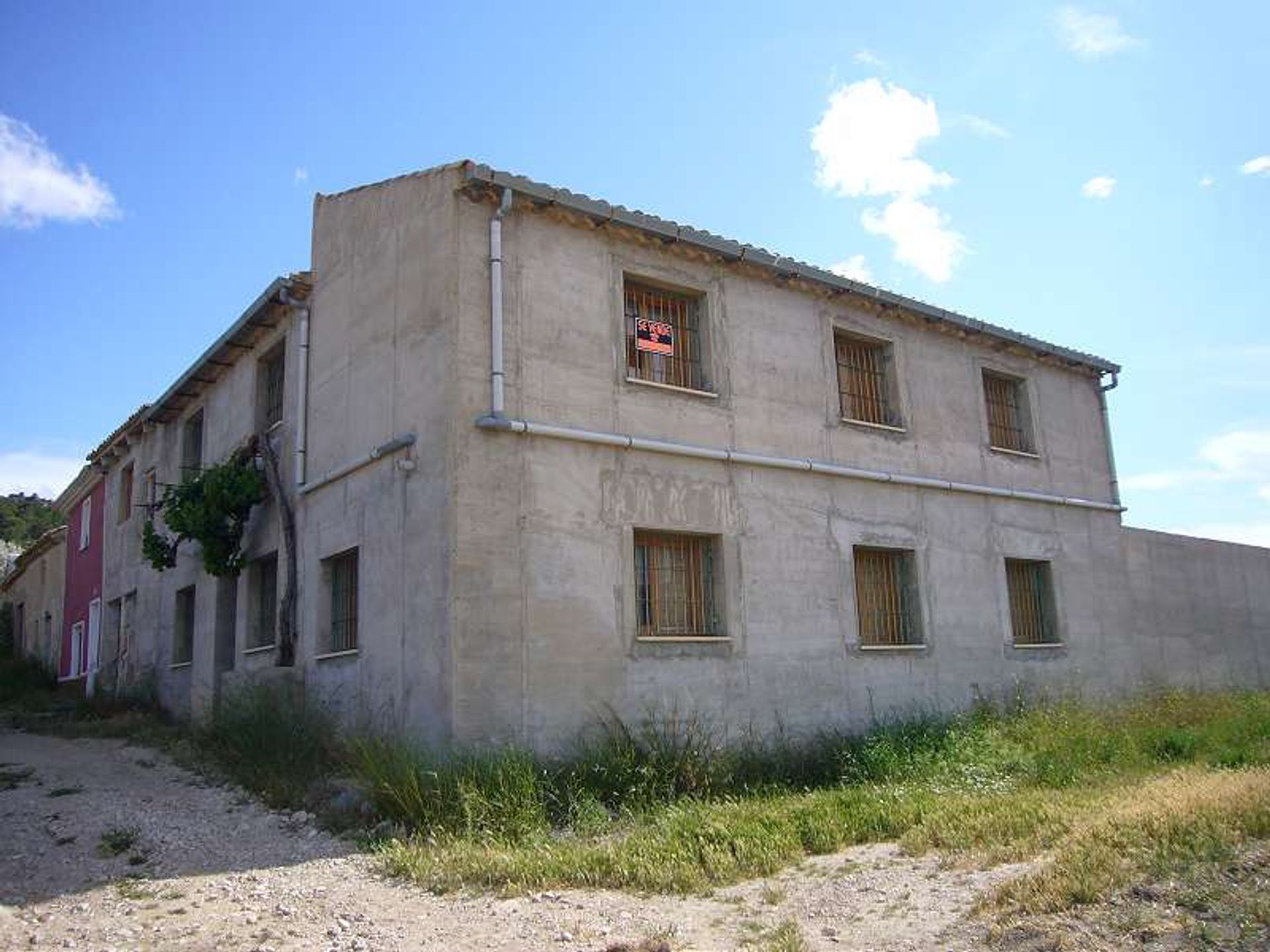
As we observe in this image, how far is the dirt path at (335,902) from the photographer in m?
5.95

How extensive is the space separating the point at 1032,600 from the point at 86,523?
18.3 meters

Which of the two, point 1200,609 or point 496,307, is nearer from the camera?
point 496,307

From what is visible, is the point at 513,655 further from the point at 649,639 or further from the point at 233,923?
the point at 233,923

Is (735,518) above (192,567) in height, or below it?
below

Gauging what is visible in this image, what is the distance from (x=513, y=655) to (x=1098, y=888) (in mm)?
5191

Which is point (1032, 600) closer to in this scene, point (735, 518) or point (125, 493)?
point (735, 518)

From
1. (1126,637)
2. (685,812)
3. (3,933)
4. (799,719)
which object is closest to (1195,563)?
(1126,637)

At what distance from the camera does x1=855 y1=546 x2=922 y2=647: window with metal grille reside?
12.6 m

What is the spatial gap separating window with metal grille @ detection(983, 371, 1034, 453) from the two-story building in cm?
5

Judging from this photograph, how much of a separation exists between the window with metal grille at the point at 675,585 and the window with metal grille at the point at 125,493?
12.6 meters

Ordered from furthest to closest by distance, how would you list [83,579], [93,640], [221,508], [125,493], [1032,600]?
[83,579], [93,640], [125,493], [1032,600], [221,508]

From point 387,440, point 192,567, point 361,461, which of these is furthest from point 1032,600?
point 192,567

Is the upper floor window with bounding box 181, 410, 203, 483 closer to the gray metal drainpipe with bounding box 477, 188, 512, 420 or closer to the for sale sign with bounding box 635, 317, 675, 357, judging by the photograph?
the gray metal drainpipe with bounding box 477, 188, 512, 420

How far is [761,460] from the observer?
460 inches
